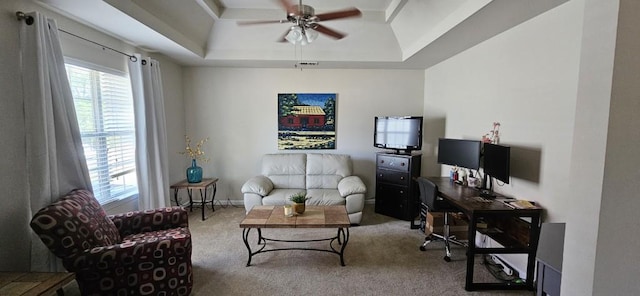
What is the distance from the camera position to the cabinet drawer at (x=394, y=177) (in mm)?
4036

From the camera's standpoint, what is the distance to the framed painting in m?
4.74

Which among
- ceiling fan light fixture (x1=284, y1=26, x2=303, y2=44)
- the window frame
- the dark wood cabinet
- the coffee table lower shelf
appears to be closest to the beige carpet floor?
the coffee table lower shelf

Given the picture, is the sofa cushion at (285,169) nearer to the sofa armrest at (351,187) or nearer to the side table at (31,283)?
the sofa armrest at (351,187)

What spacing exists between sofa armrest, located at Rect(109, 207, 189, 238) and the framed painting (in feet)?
7.63

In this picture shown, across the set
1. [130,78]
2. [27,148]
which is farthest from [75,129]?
[130,78]

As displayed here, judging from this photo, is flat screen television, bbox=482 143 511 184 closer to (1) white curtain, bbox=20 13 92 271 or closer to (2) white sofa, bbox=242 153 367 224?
(2) white sofa, bbox=242 153 367 224

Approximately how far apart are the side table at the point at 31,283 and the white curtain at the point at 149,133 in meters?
1.71

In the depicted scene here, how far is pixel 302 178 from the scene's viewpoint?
178 inches

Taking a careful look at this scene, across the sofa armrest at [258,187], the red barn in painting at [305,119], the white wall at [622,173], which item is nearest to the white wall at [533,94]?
the white wall at [622,173]

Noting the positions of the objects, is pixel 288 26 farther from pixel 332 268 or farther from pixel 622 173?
pixel 622 173

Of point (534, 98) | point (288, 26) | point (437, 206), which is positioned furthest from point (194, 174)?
point (534, 98)

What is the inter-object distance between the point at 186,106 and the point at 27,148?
2746 mm

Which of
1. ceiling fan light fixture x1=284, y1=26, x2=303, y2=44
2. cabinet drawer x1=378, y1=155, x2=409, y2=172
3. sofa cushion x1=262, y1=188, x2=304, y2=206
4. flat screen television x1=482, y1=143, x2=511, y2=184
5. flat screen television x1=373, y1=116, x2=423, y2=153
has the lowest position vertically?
sofa cushion x1=262, y1=188, x2=304, y2=206

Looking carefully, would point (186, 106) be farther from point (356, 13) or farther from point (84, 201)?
point (356, 13)
